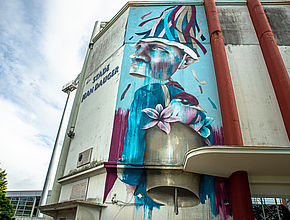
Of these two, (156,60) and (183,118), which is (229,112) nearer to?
(183,118)

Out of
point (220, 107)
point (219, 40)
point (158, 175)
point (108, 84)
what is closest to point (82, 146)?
point (108, 84)

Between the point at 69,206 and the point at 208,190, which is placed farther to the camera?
the point at 208,190

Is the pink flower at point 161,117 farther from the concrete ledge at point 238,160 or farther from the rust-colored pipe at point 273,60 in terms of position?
the rust-colored pipe at point 273,60

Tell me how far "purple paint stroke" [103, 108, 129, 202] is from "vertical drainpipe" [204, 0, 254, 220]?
15.4 feet

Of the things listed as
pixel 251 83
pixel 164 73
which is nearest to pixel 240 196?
pixel 251 83

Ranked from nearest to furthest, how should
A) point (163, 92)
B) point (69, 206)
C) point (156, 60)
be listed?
1. point (69, 206)
2. point (163, 92)
3. point (156, 60)

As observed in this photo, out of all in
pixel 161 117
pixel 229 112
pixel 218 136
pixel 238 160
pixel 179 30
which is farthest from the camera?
pixel 179 30

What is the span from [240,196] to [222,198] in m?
0.98

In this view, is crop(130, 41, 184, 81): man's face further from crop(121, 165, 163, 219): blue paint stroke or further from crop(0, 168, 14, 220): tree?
crop(0, 168, 14, 220): tree

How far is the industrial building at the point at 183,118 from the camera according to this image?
27.6 ft

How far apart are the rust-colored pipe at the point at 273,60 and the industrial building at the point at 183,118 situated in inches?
2.3

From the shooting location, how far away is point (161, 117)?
10.7 meters

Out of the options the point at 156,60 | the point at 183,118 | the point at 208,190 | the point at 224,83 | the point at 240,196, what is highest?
the point at 156,60

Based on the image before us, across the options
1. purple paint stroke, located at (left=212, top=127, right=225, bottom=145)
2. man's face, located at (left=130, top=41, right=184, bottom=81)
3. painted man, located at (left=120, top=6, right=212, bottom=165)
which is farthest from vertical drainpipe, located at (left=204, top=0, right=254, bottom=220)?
man's face, located at (left=130, top=41, right=184, bottom=81)
